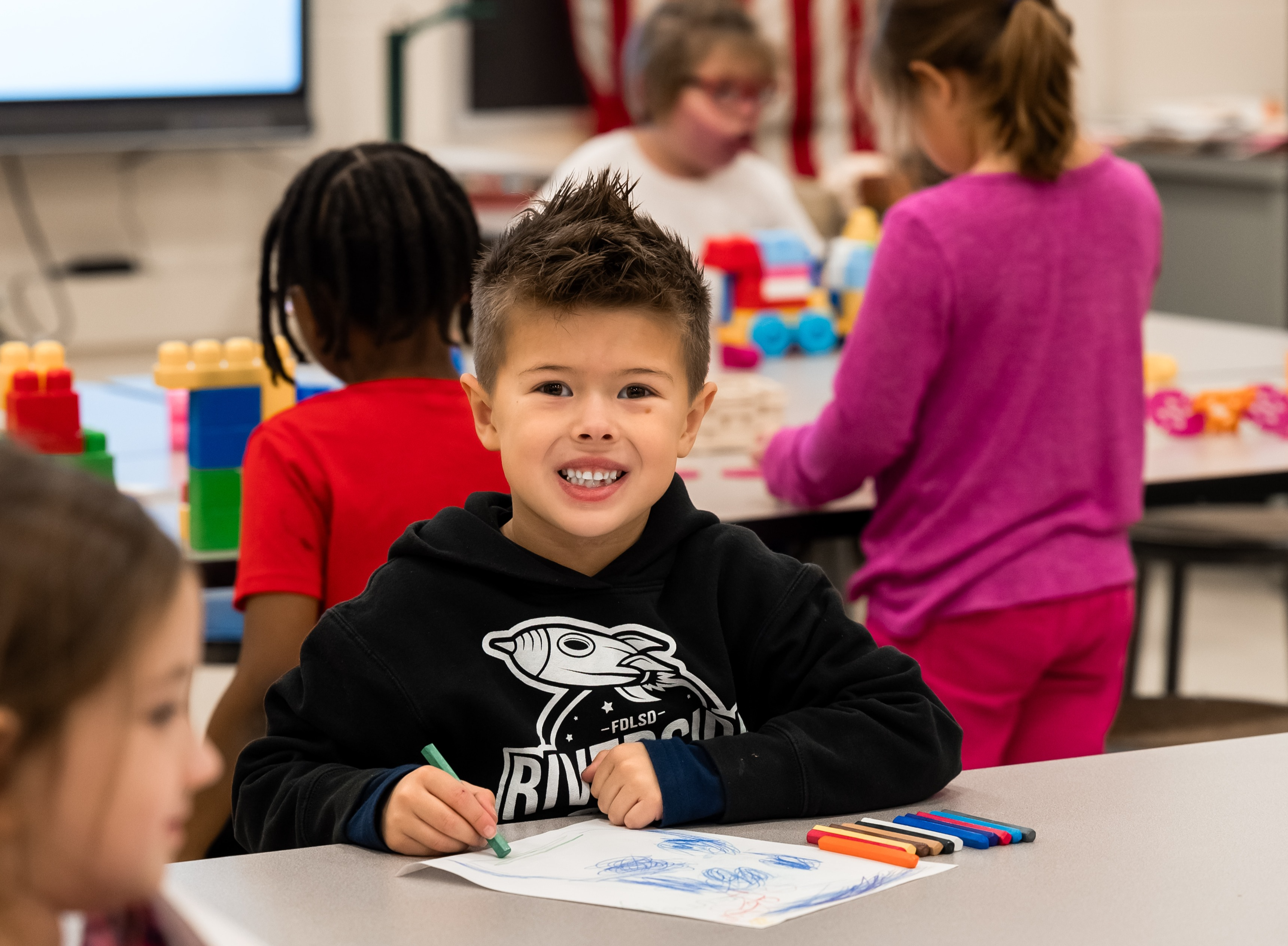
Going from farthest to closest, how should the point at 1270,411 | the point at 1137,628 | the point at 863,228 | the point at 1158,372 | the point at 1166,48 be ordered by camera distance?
1. the point at 1166,48
2. the point at 1137,628
3. the point at 863,228
4. the point at 1158,372
5. the point at 1270,411

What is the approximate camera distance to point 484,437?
1.23 m

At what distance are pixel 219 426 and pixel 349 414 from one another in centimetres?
28

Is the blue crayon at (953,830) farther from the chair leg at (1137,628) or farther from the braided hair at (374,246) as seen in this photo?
the chair leg at (1137,628)

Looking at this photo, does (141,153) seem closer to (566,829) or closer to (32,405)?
(32,405)

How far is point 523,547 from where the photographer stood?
3.90 feet

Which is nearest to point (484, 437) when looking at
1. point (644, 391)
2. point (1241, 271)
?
point (644, 391)

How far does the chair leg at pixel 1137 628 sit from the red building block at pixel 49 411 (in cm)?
167

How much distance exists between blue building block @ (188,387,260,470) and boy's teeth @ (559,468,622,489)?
635mm

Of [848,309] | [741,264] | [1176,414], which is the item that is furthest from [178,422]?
[1176,414]

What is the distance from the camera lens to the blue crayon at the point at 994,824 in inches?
40.6

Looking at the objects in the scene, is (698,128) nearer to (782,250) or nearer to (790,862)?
(782,250)

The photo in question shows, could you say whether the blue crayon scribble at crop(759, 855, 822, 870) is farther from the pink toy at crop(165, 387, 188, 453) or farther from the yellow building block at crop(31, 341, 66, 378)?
the pink toy at crop(165, 387, 188, 453)

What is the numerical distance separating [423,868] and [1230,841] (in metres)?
0.50

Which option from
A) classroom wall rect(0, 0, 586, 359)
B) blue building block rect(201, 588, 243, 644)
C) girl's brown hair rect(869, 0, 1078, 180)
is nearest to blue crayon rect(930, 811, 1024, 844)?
girl's brown hair rect(869, 0, 1078, 180)
